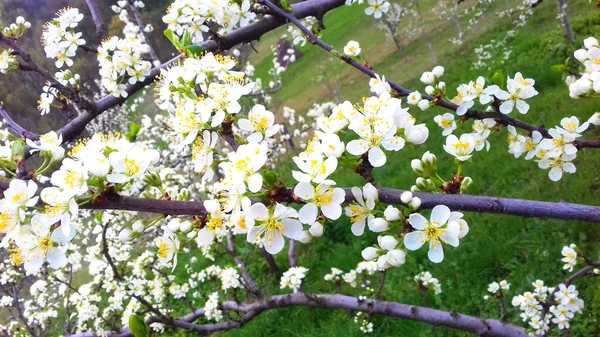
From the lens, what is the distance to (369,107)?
4.34ft

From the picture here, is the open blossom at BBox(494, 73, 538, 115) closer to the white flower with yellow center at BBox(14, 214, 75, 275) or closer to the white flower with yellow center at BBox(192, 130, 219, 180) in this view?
the white flower with yellow center at BBox(192, 130, 219, 180)

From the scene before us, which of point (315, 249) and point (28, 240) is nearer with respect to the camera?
point (28, 240)

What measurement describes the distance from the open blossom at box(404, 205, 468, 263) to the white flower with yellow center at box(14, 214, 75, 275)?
2.90ft

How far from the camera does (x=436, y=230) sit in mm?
1266

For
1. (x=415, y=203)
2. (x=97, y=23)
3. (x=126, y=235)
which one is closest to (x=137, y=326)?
(x=126, y=235)

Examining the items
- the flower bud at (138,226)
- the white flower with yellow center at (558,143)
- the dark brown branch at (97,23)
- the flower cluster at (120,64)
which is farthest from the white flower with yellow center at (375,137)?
the dark brown branch at (97,23)

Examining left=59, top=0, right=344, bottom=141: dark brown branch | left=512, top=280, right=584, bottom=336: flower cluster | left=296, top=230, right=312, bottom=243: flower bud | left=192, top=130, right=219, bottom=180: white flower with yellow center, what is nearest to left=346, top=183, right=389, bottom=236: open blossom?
left=296, top=230, right=312, bottom=243: flower bud

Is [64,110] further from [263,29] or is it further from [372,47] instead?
[372,47]

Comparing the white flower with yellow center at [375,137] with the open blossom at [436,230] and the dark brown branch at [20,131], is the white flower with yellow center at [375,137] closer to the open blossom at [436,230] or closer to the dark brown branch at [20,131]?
the open blossom at [436,230]

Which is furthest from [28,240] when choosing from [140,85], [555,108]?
[555,108]

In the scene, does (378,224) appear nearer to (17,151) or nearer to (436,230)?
(436,230)

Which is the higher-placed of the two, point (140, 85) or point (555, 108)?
point (140, 85)

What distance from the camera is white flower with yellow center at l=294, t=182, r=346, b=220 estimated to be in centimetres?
114

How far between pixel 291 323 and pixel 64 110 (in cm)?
288
